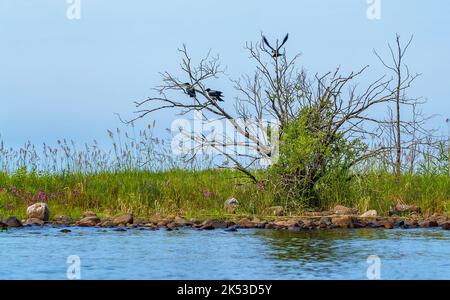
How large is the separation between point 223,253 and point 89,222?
14.1 ft

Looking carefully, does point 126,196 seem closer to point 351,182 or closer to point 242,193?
point 242,193

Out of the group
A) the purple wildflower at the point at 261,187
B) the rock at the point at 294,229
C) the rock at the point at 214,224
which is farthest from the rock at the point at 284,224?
the purple wildflower at the point at 261,187

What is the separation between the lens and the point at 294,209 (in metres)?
14.6

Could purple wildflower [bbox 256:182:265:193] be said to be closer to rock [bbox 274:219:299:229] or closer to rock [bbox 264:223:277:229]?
rock [bbox 274:219:299:229]

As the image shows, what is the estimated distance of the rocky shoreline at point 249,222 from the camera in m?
12.7

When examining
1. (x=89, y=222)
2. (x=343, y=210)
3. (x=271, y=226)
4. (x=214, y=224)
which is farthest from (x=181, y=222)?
(x=343, y=210)

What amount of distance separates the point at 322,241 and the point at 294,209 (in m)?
3.67

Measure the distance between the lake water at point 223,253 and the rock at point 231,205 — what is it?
2.53m

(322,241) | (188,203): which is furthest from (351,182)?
(322,241)

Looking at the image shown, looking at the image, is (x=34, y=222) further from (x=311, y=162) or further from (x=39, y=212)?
(x=311, y=162)

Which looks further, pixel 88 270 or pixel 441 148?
pixel 441 148

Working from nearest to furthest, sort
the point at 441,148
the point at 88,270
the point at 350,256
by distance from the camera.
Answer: the point at 88,270 < the point at 350,256 < the point at 441,148

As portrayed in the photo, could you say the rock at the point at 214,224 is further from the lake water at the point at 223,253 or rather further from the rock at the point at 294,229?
the rock at the point at 294,229

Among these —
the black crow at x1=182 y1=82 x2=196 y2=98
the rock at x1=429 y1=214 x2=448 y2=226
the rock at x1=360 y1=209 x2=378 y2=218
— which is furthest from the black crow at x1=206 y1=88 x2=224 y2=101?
the rock at x1=429 y1=214 x2=448 y2=226
